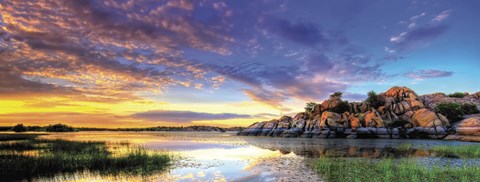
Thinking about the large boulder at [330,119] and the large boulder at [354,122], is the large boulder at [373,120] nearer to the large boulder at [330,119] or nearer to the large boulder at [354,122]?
the large boulder at [354,122]

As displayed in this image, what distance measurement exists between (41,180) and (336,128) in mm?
88075

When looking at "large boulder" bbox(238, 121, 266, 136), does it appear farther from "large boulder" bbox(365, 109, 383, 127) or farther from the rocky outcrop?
"large boulder" bbox(365, 109, 383, 127)

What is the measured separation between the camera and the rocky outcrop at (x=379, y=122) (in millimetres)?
88000

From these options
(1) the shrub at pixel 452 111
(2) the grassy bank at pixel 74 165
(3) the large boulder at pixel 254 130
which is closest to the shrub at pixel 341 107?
(3) the large boulder at pixel 254 130

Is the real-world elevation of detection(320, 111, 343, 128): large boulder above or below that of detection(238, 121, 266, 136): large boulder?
above

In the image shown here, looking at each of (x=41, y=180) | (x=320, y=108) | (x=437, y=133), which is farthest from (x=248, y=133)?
(x=41, y=180)

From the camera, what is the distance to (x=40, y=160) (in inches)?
1016

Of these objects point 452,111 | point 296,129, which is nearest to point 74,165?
point 296,129

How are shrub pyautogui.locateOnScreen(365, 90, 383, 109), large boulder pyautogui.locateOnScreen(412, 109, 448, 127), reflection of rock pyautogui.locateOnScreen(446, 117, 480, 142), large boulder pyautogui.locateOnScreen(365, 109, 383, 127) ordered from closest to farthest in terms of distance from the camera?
reflection of rock pyautogui.locateOnScreen(446, 117, 480, 142) → large boulder pyautogui.locateOnScreen(412, 109, 448, 127) → large boulder pyautogui.locateOnScreen(365, 109, 383, 127) → shrub pyautogui.locateOnScreen(365, 90, 383, 109)

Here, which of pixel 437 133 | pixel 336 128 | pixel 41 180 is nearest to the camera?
pixel 41 180

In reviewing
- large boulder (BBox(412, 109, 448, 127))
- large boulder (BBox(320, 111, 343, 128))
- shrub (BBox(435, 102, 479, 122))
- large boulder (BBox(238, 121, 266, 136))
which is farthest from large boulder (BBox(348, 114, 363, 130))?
large boulder (BBox(238, 121, 266, 136))

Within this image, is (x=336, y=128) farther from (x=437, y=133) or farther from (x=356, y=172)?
(x=356, y=172)

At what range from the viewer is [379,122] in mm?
96375

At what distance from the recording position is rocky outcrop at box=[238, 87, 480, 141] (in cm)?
8800
